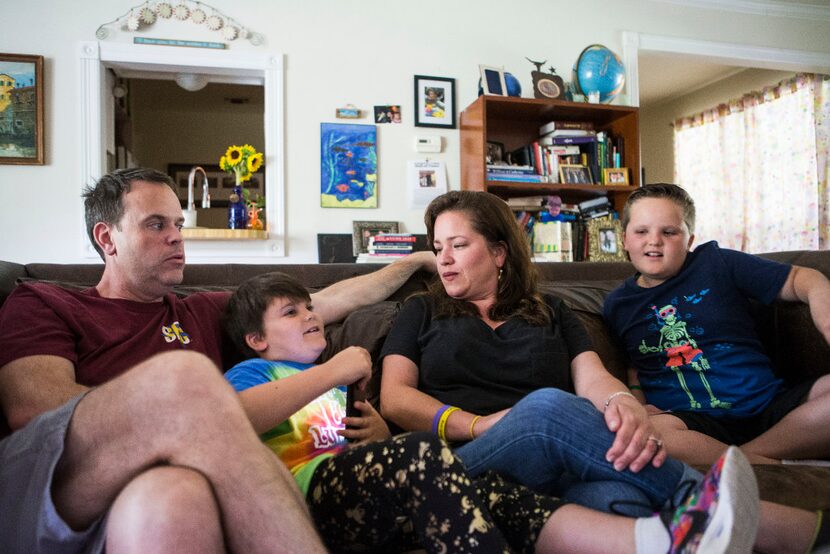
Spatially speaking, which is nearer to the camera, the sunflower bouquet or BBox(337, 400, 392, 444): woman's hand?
BBox(337, 400, 392, 444): woman's hand

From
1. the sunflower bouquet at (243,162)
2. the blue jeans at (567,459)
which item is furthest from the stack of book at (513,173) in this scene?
the blue jeans at (567,459)

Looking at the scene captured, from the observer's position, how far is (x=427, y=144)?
4008 millimetres

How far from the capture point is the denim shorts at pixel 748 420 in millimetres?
1562

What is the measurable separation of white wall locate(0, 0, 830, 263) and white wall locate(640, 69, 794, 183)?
6.70 ft

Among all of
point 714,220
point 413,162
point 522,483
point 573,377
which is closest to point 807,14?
point 714,220

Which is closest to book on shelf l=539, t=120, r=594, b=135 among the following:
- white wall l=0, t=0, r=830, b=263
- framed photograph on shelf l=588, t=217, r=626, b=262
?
white wall l=0, t=0, r=830, b=263

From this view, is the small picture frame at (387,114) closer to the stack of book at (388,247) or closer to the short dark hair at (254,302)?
the stack of book at (388,247)

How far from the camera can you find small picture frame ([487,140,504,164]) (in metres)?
4.05

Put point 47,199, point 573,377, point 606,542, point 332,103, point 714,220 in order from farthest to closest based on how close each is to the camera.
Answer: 1. point 714,220
2. point 332,103
3. point 47,199
4. point 573,377
5. point 606,542

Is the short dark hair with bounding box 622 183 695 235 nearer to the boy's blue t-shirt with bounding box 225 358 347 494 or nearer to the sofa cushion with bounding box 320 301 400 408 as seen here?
the sofa cushion with bounding box 320 301 400 408

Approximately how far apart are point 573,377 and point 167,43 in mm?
3188

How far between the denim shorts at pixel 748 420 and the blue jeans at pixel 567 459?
452 mm

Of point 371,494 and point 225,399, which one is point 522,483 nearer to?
point 371,494

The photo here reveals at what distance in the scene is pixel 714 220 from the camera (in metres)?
6.18
